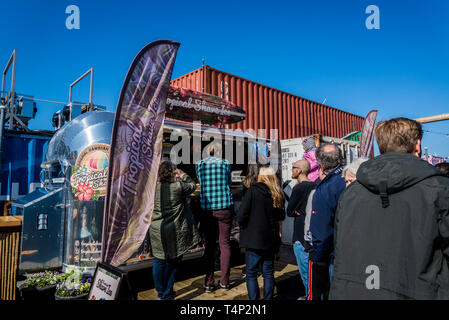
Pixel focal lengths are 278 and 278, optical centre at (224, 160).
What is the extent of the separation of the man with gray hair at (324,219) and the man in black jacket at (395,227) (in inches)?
34.5

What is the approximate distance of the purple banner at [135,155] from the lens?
105 inches

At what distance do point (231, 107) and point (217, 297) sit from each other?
4.36 meters

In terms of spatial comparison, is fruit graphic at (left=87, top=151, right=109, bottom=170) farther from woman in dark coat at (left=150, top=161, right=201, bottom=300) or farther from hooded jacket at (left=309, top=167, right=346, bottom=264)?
hooded jacket at (left=309, top=167, right=346, bottom=264)

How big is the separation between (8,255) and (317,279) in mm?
2921

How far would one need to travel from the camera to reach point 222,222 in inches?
145

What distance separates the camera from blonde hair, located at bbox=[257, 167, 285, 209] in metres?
3.23

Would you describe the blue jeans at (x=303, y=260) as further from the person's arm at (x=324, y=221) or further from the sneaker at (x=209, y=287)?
the sneaker at (x=209, y=287)

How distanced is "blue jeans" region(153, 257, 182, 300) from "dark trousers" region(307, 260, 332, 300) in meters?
1.46

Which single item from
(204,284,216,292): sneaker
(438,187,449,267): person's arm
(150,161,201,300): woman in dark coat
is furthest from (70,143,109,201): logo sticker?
(438,187,449,267): person's arm

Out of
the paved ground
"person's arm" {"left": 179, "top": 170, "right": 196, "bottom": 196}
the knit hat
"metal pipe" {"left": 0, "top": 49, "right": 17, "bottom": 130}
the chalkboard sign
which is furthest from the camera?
"metal pipe" {"left": 0, "top": 49, "right": 17, "bottom": 130}

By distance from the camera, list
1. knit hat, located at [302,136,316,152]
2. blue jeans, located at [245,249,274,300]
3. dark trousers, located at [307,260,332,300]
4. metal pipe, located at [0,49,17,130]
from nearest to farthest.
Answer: dark trousers, located at [307,260,332,300] → blue jeans, located at [245,249,274,300] → knit hat, located at [302,136,316,152] → metal pipe, located at [0,49,17,130]

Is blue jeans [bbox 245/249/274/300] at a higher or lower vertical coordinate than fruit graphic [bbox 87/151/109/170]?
lower

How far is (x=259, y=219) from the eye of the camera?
10.2 ft
